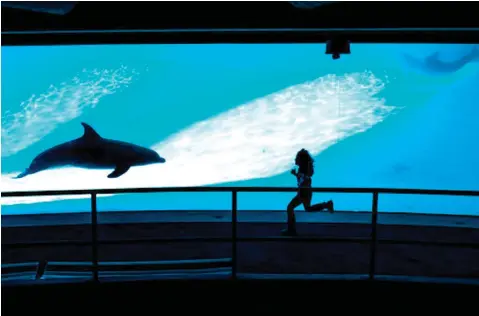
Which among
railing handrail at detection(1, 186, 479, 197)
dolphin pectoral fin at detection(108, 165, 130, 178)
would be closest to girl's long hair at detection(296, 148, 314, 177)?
railing handrail at detection(1, 186, 479, 197)

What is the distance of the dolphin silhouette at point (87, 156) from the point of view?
9.38 metres

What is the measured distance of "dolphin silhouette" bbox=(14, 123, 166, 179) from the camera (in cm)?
938

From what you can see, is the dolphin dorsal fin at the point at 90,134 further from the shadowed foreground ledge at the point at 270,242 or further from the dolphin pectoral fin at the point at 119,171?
the shadowed foreground ledge at the point at 270,242

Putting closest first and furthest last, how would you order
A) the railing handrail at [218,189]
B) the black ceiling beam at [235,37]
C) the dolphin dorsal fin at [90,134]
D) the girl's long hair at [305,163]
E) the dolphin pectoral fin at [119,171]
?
the railing handrail at [218,189]
the black ceiling beam at [235,37]
the girl's long hair at [305,163]
the dolphin dorsal fin at [90,134]
the dolphin pectoral fin at [119,171]

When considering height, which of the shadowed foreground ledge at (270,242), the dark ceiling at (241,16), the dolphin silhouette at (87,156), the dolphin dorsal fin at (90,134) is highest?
the dark ceiling at (241,16)

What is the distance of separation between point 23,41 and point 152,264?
3683mm

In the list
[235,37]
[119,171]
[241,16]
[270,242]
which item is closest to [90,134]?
[119,171]

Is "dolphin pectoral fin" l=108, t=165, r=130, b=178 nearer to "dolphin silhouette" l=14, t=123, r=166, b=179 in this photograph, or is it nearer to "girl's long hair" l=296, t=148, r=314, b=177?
"dolphin silhouette" l=14, t=123, r=166, b=179

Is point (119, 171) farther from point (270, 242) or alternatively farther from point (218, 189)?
point (218, 189)

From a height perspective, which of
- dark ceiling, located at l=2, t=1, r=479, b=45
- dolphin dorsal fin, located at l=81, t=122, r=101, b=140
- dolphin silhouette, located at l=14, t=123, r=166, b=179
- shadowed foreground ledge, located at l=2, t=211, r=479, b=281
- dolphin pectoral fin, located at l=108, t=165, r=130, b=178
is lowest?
shadowed foreground ledge, located at l=2, t=211, r=479, b=281

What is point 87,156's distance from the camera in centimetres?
962

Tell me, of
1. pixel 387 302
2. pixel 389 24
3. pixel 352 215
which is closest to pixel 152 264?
pixel 387 302

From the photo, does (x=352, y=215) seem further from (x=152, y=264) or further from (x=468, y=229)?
(x=152, y=264)

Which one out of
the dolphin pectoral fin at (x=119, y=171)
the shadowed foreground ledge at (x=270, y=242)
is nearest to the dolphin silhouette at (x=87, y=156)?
the dolphin pectoral fin at (x=119, y=171)
